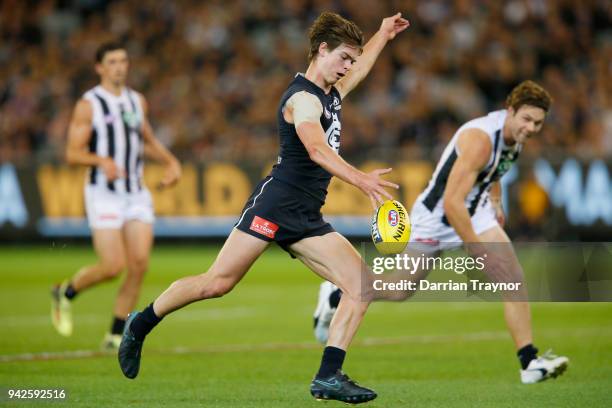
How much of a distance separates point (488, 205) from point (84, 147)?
3.78 m

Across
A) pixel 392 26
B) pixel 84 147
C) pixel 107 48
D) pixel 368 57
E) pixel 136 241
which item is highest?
pixel 107 48

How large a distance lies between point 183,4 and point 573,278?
18.7 meters

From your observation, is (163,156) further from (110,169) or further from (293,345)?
(293,345)

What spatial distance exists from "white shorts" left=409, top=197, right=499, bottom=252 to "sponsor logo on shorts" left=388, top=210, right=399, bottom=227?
83.0 inches

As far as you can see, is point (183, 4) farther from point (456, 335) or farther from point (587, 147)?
point (456, 335)

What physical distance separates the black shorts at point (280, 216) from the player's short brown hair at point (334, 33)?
35.5 inches

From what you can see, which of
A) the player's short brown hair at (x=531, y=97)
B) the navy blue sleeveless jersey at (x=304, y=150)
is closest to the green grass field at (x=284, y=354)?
the navy blue sleeveless jersey at (x=304, y=150)

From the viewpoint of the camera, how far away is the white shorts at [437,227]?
29.3ft

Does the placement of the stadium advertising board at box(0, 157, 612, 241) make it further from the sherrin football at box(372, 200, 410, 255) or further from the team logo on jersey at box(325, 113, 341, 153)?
the sherrin football at box(372, 200, 410, 255)

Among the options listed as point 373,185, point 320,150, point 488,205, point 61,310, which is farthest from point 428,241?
point 61,310

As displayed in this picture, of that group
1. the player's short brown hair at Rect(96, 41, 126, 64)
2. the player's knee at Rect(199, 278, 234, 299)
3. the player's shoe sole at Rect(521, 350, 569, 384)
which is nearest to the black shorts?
the player's knee at Rect(199, 278, 234, 299)

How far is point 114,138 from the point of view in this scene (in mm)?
10672

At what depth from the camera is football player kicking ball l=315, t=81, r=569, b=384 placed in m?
8.38

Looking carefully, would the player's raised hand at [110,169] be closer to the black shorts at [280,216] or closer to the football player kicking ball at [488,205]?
the football player kicking ball at [488,205]
